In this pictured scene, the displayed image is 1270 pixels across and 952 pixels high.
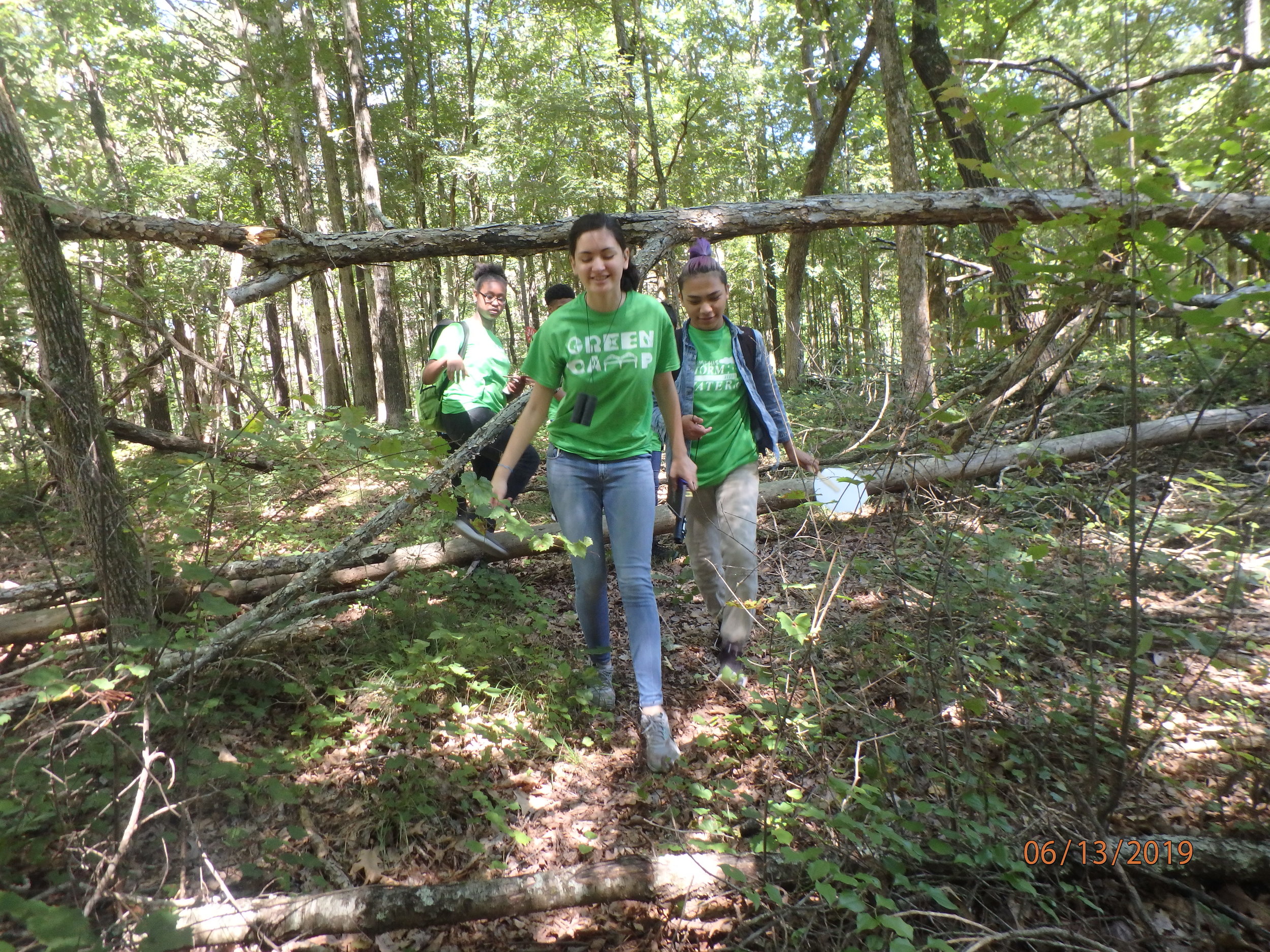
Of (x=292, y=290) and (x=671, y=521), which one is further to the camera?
(x=292, y=290)

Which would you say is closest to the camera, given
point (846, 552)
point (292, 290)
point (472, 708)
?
point (472, 708)

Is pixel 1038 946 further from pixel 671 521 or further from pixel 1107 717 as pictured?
pixel 671 521

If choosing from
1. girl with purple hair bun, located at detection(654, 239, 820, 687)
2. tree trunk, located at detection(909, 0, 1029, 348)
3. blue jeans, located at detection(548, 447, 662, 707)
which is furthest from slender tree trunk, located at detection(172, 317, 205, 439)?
tree trunk, located at detection(909, 0, 1029, 348)

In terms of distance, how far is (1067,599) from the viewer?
10.2 ft

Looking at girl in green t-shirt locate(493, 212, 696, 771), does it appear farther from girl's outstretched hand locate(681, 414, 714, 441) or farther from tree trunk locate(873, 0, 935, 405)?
tree trunk locate(873, 0, 935, 405)

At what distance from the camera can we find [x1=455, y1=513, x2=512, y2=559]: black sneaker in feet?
14.5

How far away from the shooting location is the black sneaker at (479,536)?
4.42 m

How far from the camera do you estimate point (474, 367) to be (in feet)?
14.6

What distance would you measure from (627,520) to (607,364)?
0.70 m

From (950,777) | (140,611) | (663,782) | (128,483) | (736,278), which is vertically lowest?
→ (663,782)

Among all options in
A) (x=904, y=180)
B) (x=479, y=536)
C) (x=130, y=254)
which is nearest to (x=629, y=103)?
(x=904, y=180)

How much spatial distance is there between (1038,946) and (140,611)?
3.93 metres

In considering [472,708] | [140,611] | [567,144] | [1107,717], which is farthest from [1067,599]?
[567,144]

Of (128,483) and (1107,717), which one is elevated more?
(128,483)
